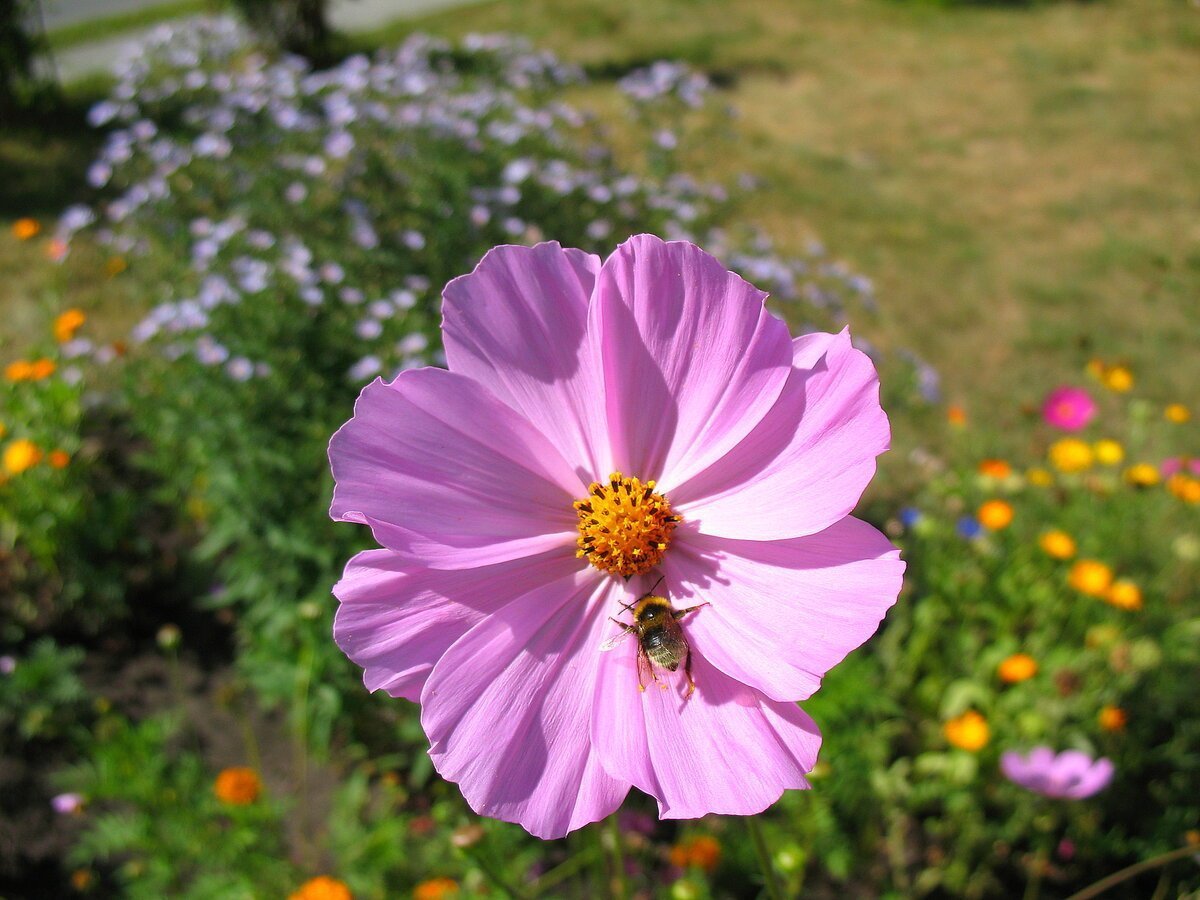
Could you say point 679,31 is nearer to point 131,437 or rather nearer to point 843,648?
point 131,437

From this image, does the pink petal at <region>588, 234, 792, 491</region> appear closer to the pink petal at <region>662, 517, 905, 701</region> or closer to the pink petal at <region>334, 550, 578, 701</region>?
the pink petal at <region>662, 517, 905, 701</region>

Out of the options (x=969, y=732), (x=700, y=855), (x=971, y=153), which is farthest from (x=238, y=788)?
(x=971, y=153)

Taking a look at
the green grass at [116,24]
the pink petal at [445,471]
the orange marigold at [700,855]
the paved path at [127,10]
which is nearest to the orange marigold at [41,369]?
the orange marigold at [700,855]

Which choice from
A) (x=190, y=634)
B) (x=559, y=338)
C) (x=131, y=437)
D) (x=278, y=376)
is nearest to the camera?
(x=559, y=338)

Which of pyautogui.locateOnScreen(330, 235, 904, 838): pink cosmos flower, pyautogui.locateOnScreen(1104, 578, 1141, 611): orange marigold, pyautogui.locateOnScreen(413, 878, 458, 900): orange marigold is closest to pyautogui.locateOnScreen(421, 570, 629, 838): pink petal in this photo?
pyautogui.locateOnScreen(330, 235, 904, 838): pink cosmos flower

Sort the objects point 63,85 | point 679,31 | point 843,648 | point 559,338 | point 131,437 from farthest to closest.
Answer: point 679,31 < point 63,85 < point 131,437 < point 559,338 < point 843,648

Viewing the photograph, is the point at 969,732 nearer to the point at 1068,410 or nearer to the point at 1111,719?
the point at 1111,719

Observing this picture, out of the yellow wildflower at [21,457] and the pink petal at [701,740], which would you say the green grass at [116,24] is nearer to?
the yellow wildflower at [21,457]

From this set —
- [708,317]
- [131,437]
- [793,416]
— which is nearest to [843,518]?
[793,416]
